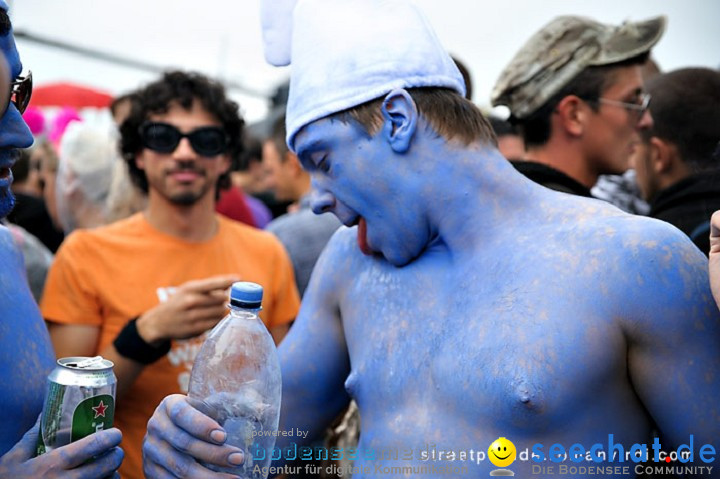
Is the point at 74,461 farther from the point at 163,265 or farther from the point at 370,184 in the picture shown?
the point at 163,265

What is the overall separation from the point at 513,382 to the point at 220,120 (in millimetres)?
2359

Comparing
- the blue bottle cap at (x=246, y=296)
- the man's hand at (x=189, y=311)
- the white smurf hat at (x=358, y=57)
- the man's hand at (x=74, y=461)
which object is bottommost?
the man's hand at (x=189, y=311)

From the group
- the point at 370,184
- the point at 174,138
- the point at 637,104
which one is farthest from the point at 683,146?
the point at 174,138

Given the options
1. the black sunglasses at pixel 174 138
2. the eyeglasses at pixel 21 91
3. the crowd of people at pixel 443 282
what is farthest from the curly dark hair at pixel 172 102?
the eyeglasses at pixel 21 91

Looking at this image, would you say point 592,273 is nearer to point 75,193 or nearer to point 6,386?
point 6,386

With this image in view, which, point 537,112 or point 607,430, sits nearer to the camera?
point 607,430

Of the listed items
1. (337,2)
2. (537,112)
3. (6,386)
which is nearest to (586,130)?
(537,112)

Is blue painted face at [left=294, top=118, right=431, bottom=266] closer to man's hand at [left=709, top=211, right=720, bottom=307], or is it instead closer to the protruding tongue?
the protruding tongue

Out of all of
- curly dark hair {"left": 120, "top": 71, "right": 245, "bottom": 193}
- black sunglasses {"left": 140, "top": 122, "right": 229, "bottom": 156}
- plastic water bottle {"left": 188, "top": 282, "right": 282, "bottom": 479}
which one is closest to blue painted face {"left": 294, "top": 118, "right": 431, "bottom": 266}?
plastic water bottle {"left": 188, "top": 282, "right": 282, "bottom": 479}

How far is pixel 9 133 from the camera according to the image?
183 cm

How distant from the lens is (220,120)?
363cm

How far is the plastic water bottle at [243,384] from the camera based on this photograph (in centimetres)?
185

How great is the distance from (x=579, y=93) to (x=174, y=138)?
1.75m

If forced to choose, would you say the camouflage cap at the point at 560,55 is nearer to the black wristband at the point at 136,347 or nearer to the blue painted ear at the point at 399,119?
the blue painted ear at the point at 399,119
